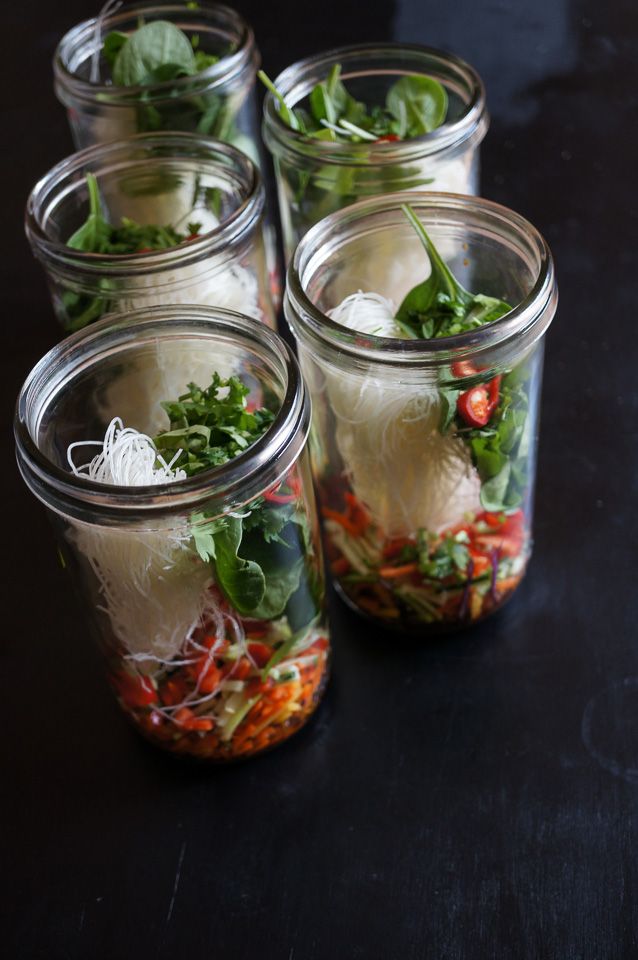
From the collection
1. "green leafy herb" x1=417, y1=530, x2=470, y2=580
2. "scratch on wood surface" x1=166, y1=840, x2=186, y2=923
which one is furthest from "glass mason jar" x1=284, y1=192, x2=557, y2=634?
"scratch on wood surface" x1=166, y1=840, x2=186, y2=923

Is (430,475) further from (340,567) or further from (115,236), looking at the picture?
(115,236)

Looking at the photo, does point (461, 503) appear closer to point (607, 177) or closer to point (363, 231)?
point (363, 231)

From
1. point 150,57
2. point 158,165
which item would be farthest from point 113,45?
point 158,165

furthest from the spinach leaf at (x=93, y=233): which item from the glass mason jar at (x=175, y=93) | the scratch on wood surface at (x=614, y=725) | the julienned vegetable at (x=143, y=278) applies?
the scratch on wood surface at (x=614, y=725)

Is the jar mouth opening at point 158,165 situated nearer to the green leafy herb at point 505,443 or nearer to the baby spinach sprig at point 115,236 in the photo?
the baby spinach sprig at point 115,236

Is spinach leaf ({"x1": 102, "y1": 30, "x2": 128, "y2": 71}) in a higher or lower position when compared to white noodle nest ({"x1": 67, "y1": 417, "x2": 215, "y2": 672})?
higher

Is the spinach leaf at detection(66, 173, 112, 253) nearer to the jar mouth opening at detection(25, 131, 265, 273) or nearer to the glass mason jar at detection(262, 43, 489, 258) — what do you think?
the jar mouth opening at detection(25, 131, 265, 273)

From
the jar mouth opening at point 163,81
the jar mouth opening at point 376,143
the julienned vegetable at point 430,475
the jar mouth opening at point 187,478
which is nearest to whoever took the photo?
the jar mouth opening at point 187,478
